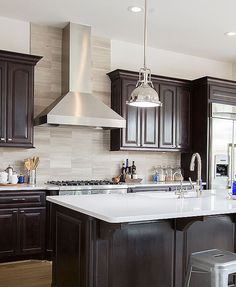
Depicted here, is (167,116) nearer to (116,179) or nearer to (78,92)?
(116,179)

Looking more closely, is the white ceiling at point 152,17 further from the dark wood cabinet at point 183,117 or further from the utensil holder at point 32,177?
the utensil holder at point 32,177

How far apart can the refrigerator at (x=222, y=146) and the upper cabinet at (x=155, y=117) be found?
0.45 m

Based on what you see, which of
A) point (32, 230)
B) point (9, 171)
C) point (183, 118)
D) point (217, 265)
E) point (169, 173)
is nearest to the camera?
point (217, 265)

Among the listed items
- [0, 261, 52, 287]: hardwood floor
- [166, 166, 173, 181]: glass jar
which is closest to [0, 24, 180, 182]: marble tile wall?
[166, 166, 173, 181]: glass jar

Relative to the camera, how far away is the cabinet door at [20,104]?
4.59 metres

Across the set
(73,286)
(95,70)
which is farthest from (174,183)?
(73,286)

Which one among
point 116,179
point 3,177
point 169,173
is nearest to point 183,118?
point 169,173

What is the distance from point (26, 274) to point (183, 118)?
133 inches

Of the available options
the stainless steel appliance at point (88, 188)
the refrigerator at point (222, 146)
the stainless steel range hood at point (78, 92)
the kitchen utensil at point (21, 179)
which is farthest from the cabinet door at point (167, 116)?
the kitchen utensil at point (21, 179)

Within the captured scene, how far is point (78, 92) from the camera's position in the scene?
5.08 meters

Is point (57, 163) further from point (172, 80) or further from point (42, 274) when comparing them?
point (172, 80)

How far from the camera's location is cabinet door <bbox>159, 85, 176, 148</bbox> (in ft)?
18.7

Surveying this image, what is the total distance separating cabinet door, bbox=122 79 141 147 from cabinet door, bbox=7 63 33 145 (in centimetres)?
139

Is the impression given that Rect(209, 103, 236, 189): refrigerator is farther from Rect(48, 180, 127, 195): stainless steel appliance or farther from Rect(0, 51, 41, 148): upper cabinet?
Rect(0, 51, 41, 148): upper cabinet
